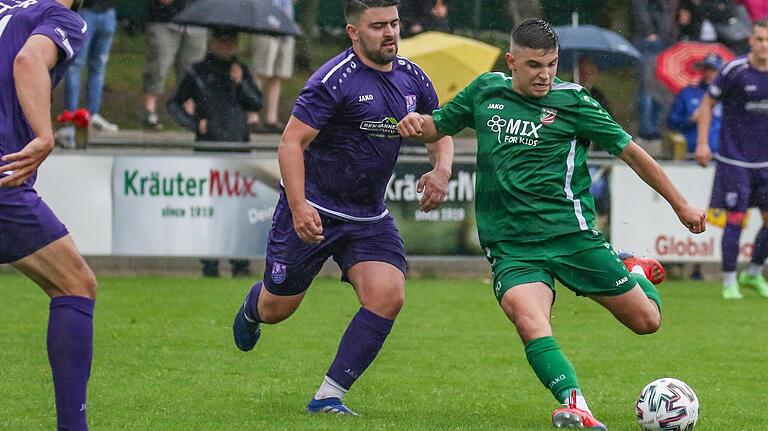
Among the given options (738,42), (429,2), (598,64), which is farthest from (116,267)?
(738,42)

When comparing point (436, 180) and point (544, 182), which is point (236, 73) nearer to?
point (436, 180)

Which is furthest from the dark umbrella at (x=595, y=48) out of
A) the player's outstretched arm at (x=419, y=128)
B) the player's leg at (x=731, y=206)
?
the player's outstretched arm at (x=419, y=128)

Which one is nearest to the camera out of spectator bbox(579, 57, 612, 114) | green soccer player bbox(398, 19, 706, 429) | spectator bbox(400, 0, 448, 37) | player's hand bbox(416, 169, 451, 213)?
green soccer player bbox(398, 19, 706, 429)

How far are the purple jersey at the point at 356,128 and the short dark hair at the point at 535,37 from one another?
0.83 meters

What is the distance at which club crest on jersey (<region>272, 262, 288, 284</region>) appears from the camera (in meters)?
7.16

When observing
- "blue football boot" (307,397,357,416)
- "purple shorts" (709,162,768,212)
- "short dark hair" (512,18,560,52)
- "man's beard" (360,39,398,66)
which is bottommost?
"purple shorts" (709,162,768,212)

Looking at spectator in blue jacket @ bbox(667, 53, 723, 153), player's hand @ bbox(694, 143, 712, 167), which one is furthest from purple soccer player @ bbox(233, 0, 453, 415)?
spectator in blue jacket @ bbox(667, 53, 723, 153)

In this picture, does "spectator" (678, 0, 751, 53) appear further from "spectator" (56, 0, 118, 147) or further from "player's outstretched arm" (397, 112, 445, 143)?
"player's outstretched arm" (397, 112, 445, 143)

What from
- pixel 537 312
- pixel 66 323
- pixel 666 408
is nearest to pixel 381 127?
pixel 537 312

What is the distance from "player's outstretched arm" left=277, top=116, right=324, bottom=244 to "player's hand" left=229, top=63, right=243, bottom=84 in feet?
25.9

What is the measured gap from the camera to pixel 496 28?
15.9 m

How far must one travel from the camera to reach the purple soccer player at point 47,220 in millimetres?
5199

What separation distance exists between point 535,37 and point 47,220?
2.41m

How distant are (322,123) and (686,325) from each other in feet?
17.2
